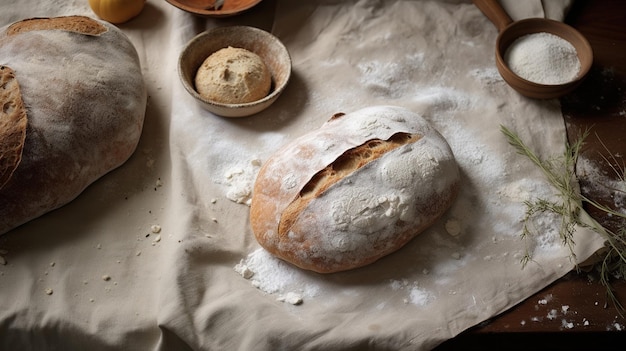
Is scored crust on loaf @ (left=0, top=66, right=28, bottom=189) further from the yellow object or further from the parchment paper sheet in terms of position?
the yellow object

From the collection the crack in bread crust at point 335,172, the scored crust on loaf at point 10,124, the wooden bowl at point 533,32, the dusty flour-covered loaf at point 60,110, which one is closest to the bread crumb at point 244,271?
the crack in bread crust at point 335,172

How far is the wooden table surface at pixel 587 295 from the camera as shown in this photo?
3.95 feet

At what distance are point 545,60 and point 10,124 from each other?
135 cm

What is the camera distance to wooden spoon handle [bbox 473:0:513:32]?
1.63 meters

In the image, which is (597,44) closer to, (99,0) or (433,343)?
(433,343)

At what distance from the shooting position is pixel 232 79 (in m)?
1.49

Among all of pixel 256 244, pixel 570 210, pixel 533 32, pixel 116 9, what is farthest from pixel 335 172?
pixel 116 9

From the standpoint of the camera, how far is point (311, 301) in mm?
1251

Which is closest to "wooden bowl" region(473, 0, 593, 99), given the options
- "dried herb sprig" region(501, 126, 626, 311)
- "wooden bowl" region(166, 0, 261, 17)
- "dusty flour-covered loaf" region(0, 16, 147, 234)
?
"dried herb sprig" region(501, 126, 626, 311)

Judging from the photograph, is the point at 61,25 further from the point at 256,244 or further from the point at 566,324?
the point at 566,324

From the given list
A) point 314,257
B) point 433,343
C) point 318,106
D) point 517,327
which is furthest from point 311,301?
point 318,106

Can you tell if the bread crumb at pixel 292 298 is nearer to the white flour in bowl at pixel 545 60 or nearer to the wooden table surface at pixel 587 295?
the wooden table surface at pixel 587 295

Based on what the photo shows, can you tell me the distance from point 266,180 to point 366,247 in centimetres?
28

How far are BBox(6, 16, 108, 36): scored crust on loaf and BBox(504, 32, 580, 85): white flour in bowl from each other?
1.13 metres
